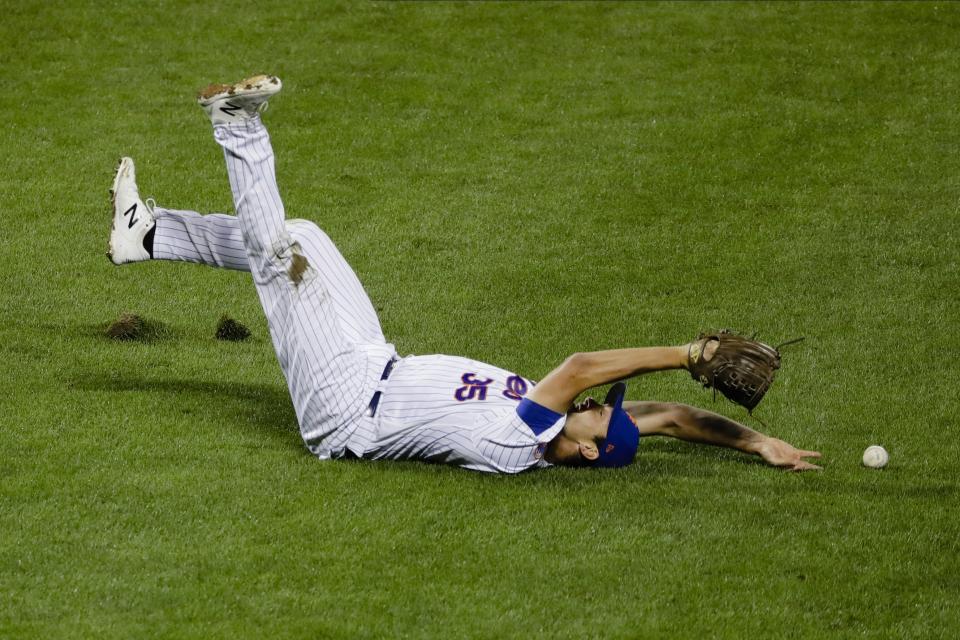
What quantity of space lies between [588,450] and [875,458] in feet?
4.48

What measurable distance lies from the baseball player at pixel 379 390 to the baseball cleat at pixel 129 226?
0.75m

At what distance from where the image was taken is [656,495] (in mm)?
5852

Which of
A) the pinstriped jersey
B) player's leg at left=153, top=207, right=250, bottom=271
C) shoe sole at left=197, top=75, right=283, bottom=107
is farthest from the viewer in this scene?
player's leg at left=153, top=207, right=250, bottom=271

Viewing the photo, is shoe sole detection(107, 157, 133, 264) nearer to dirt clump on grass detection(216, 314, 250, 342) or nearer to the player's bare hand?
dirt clump on grass detection(216, 314, 250, 342)

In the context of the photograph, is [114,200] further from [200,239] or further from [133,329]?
[133,329]

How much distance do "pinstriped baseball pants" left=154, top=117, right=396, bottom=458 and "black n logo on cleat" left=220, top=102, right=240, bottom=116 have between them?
7cm

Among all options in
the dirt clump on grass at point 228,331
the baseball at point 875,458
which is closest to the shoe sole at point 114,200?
the dirt clump on grass at point 228,331

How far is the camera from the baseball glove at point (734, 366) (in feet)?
18.7

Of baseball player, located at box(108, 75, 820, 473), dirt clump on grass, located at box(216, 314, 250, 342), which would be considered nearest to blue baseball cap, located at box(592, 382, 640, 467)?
baseball player, located at box(108, 75, 820, 473)

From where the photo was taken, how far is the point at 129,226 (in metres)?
6.86

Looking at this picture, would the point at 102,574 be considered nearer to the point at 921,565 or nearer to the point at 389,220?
the point at 921,565

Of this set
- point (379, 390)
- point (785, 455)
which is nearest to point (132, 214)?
point (379, 390)

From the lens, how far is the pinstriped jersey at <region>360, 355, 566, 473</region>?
19.5 feet

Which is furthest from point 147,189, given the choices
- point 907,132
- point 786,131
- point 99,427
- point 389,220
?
point 907,132
